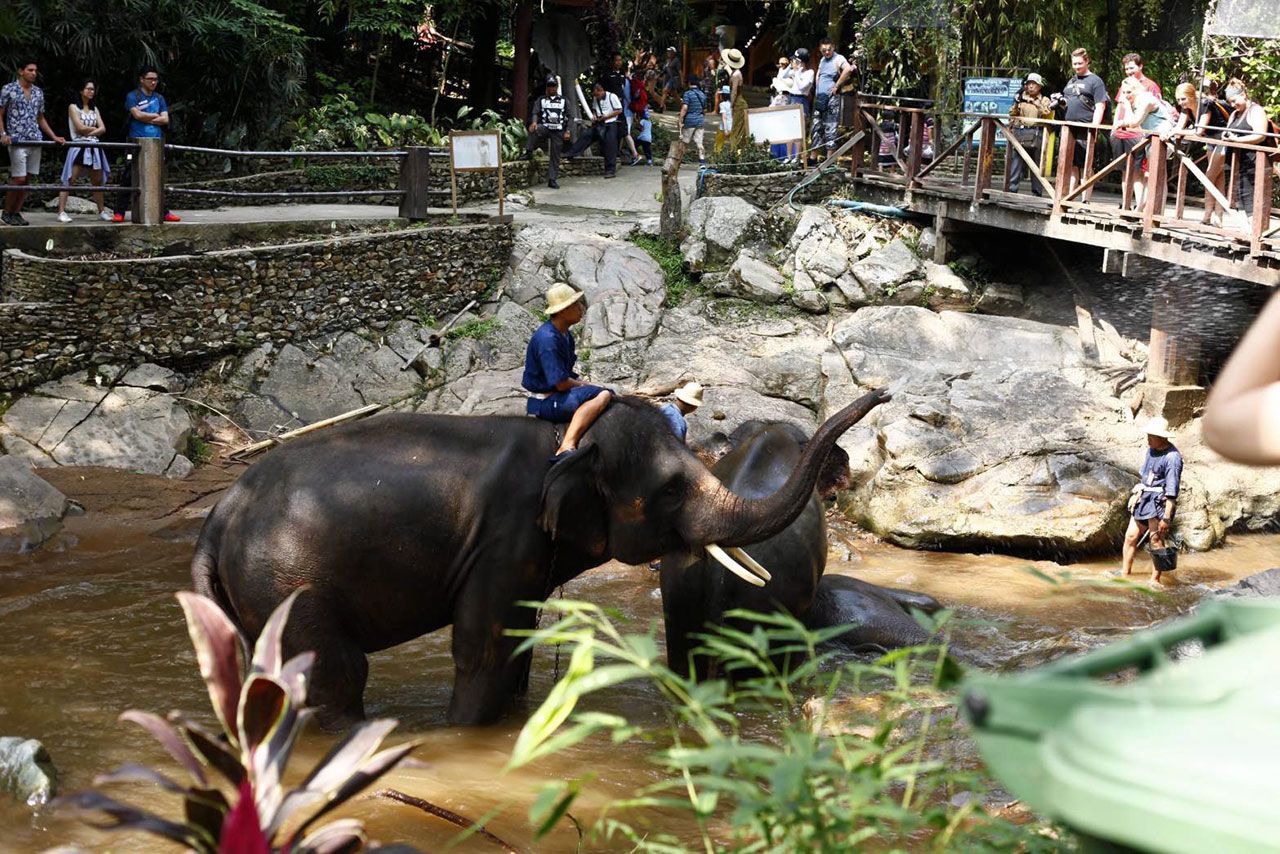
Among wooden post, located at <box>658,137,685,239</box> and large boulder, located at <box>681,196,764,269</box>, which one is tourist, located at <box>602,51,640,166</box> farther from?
large boulder, located at <box>681,196,764,269</box>

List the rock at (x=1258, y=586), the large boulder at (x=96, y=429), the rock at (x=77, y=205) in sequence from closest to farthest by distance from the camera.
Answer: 1. the rock at (x=1258, y=586)
2. the large boulder at (x=96, y=429)
3. the rock at (x=77, y=205)

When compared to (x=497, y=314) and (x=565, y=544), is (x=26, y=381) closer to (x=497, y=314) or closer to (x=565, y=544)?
(x=497, y=314)

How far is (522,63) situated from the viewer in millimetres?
21234

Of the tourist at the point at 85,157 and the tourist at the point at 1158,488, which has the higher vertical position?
the tourist at the point at 85,157

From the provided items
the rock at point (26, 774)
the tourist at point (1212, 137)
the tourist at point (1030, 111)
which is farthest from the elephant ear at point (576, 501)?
the tourist at point (1030, 111)

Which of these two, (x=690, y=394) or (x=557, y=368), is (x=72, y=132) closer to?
(x=690, y=394)

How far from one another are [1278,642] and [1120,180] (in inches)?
738

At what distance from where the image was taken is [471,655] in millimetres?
6418

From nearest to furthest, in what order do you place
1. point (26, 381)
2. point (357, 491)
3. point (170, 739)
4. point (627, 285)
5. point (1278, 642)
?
point (1278, 642) → point (170, 739) → point (357, 491) → point (26, 381) → point (627, 285)

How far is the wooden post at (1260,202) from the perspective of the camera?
430 inches

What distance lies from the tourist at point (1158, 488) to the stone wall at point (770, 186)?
752 cm

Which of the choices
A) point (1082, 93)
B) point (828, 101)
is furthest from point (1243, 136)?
point (828, 101)

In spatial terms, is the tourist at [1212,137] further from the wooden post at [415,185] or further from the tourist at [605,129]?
the wooden post at [415,185]

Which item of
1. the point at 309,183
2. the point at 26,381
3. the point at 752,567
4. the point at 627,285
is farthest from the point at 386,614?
the point at 309,183
